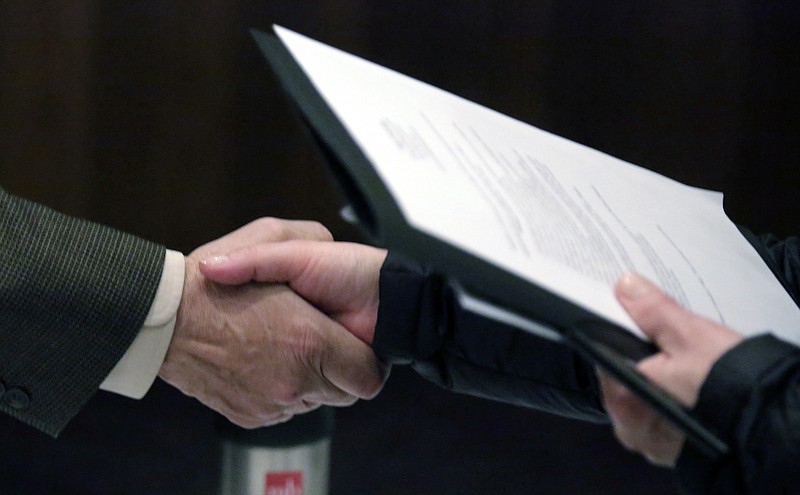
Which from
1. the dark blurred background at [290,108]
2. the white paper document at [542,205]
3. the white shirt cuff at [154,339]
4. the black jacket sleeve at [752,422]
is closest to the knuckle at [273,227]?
the white shirt cuff at [154,339]

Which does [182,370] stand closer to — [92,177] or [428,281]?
[428,281]

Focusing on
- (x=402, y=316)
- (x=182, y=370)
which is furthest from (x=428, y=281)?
(x=182, y=370)

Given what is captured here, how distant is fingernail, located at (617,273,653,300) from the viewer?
553mm

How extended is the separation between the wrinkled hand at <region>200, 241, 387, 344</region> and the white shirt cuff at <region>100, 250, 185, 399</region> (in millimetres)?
50

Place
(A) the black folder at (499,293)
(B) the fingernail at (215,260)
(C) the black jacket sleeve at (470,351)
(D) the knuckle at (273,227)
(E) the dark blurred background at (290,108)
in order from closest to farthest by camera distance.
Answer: (A) the black folder at (499,293) → (C) the black jacket sleeve at (470,351) → (B) the fingernail at (215,260) → (D) the knuckle at (273,227) → (E) the dark blurred background at (290,108)

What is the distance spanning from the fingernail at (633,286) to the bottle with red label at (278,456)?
0.71 m

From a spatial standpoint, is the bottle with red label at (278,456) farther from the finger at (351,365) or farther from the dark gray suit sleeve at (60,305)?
the dark gray suit sleeve at (60,305)

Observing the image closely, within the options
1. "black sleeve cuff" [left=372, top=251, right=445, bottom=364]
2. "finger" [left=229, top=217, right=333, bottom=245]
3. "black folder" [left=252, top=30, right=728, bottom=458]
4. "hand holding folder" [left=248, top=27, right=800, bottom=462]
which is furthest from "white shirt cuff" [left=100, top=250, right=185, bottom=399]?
"black folder" [left=252, top=30, right=728, bottom=458]

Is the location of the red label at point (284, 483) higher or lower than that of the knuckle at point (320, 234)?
lower

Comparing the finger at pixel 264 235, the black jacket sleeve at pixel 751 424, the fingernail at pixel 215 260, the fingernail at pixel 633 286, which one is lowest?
the finger at pixel 264 235

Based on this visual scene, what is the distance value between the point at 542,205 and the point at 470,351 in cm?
40

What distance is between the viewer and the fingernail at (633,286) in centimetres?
55

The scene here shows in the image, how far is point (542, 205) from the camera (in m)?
0.60

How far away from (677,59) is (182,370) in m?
1.82
